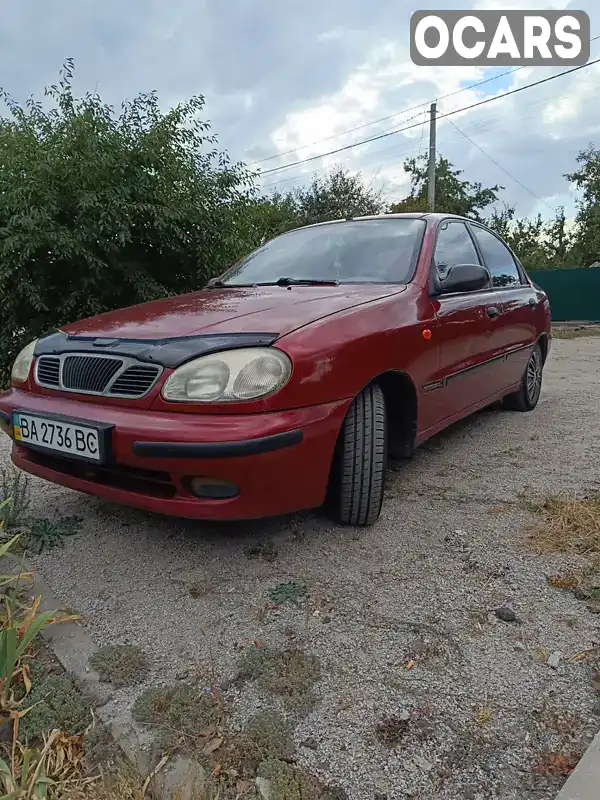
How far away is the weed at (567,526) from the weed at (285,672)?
3.57ft

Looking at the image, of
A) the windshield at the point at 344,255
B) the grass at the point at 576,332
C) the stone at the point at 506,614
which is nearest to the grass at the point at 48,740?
the stone at the point at 506,614

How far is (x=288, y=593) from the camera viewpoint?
1.97 m

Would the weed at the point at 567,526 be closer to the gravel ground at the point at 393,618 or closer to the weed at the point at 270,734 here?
the gravel ground at the point at 393,618

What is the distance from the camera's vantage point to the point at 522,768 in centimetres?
127

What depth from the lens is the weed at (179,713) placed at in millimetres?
1364

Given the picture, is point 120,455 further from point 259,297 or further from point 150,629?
point 259,297

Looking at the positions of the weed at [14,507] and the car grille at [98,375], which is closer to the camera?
the car grille at [98,375]

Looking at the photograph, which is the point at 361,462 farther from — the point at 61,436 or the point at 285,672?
the point at 61,436

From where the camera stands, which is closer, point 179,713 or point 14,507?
point 179,713

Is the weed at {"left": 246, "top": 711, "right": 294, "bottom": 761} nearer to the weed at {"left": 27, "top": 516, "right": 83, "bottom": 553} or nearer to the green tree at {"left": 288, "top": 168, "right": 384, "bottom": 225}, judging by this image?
the weed at {"left": 27, "top": 516, "right": 83, "bottom": 553}

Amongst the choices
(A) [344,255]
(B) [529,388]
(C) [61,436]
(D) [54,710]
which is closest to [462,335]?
(A) [344,255]

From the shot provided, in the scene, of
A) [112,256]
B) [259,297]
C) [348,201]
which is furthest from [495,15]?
[348,201]

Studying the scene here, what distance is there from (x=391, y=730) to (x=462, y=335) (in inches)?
81.3

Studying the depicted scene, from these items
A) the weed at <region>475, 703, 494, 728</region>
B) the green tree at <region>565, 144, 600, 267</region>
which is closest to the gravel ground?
the weed at <region>475, 703, 494, 728</region>
